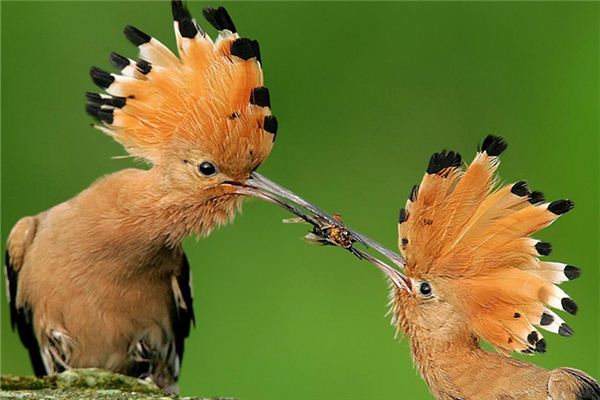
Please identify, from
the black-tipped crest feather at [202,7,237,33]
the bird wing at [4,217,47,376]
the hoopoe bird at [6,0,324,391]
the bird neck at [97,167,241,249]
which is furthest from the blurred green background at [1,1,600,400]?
the black-tipped crest feather at [202,7,237,33]

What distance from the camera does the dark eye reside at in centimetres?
322

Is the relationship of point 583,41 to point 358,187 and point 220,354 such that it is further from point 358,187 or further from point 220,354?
point 220,354

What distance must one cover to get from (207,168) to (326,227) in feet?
1.24

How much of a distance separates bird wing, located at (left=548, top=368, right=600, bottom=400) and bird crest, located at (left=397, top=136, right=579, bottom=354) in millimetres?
89

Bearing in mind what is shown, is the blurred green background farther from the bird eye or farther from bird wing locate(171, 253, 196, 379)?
the bird eye

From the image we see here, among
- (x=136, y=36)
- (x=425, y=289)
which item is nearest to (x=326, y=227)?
(x=425, y=289)

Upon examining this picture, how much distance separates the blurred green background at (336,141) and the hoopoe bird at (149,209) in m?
1.08

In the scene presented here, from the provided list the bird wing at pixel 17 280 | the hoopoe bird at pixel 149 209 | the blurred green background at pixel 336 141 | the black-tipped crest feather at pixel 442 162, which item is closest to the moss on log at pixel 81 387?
the hoopoe bird at pixel 149 209

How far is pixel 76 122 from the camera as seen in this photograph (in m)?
5.73

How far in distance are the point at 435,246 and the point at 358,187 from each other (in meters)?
2.38

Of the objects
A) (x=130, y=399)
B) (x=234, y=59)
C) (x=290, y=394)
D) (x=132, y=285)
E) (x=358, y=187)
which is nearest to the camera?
(x=130, y=399)

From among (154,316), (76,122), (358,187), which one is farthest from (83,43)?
(154,316)

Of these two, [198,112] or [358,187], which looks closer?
[198,112]

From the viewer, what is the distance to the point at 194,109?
11.4 feet
